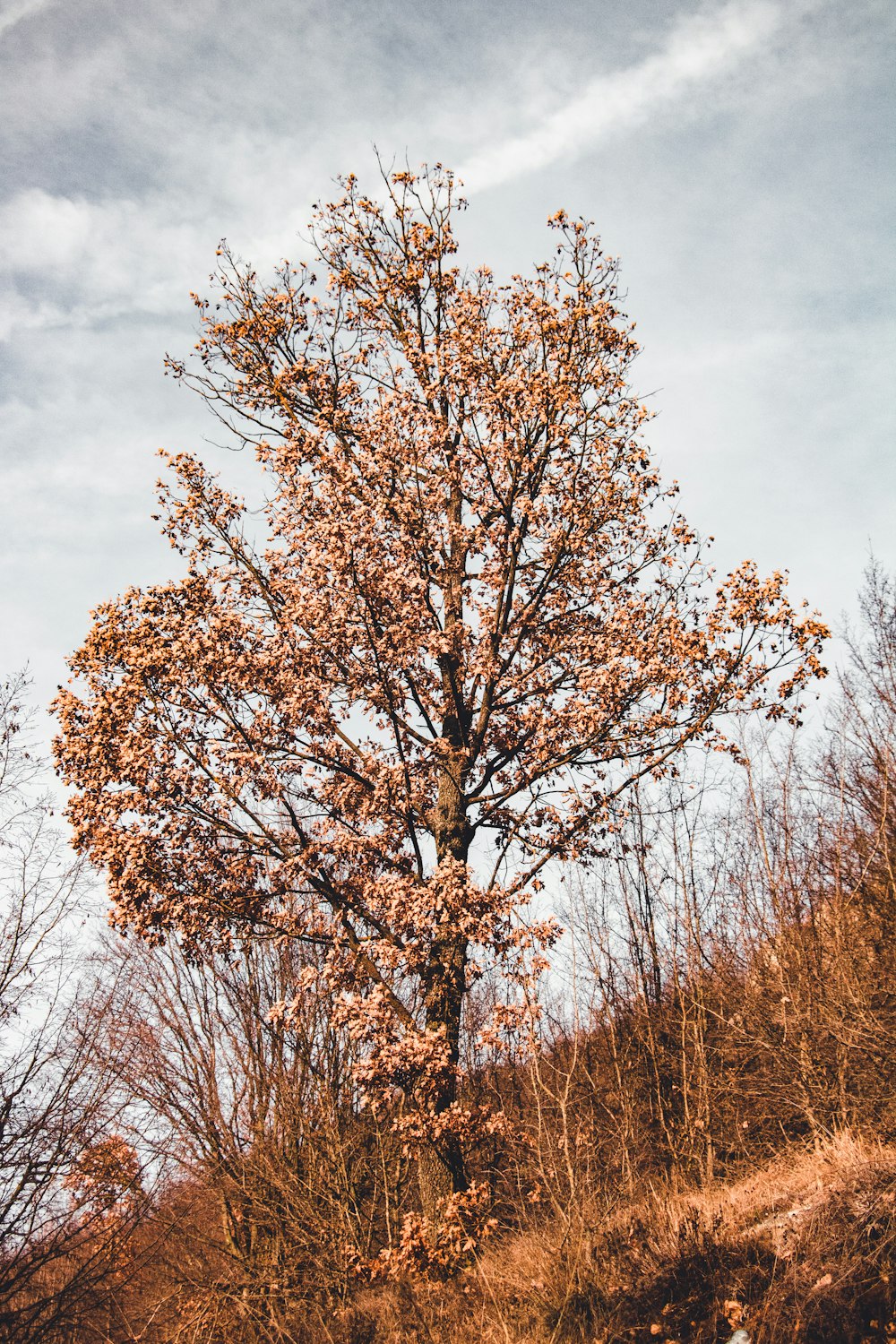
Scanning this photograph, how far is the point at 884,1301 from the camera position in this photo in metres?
5.60

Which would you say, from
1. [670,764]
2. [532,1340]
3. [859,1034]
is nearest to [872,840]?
[859,1034]

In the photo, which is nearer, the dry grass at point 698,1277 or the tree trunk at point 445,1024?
the dry grass at point 698,1277

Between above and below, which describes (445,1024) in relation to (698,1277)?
above

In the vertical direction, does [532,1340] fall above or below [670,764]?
below

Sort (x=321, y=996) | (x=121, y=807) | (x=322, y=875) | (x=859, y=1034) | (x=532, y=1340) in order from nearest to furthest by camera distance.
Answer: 1. (x=532, y=1340)
2. (x=121, y=807)
3. (x=322, y=875)
4. (x=859, y=1034)
5. (x=321, y=996)

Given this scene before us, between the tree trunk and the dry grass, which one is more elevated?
the tree trunk

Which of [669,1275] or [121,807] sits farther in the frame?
[121,807]

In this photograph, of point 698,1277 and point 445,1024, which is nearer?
point 698,1277

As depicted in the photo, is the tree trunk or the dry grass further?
the tree trunk

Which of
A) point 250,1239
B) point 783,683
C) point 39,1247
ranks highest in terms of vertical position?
point 783,683

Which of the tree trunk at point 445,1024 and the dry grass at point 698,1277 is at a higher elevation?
the tree trunk at point 445,1024

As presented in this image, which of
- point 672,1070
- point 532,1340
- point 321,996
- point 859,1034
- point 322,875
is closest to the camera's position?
point 532,1340

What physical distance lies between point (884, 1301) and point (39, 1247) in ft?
33.4

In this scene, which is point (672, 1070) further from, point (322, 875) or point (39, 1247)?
point (39, 1247)
